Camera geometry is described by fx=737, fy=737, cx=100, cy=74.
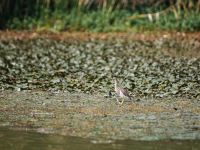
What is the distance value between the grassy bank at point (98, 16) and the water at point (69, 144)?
425 inches

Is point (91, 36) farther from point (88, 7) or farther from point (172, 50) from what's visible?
point (172, 50)

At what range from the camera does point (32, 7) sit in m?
18.7

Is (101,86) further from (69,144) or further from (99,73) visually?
A: (69,144)

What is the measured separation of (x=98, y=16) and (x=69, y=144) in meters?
11.6

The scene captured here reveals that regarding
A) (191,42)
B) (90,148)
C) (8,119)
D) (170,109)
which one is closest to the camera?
(90,148)

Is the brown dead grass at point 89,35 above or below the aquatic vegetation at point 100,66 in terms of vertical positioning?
below

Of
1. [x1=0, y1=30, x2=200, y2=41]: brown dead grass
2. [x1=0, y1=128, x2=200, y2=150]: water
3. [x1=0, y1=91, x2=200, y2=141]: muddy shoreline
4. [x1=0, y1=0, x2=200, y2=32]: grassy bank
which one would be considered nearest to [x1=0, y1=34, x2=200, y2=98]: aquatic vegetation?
[x1=0, y1=30, x2=200, y2=41]: brown dead grass

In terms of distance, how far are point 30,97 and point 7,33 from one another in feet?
26.4

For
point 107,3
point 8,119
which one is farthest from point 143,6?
point 8,119

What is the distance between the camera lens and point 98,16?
18.2 meters

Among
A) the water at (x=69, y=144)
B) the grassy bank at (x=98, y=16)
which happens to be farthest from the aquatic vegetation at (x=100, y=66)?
the water at (x=69, y=144)

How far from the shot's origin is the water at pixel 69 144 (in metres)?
6.67

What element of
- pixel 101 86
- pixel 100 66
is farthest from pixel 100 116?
pixel 100 66

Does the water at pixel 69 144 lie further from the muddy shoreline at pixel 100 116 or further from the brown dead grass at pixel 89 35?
the brown dead grass at pixel 89 35
